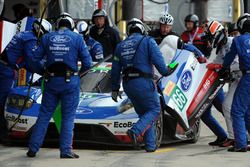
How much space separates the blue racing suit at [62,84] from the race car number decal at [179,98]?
159 cm

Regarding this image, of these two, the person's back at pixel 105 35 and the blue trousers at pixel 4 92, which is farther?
the person's back at pixel 105 35

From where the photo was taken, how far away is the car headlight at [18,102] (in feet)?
40.4

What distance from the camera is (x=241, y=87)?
12.2 metres

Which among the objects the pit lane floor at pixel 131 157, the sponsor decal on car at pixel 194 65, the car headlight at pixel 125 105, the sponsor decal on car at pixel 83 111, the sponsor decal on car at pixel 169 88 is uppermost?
the sponsor decal on car at pixel 194 65

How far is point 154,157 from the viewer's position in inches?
452

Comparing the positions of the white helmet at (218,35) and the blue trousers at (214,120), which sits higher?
the white helmet at (218,35)

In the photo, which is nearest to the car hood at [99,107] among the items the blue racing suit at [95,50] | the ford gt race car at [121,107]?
the ford gt race car at [121,107]

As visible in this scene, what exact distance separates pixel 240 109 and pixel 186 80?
933 millimetres

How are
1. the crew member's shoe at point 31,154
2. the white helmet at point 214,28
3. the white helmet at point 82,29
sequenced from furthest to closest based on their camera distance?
the white helmet at point 82,29 → the white helmet at point 214,28 → the crew member's shoe at point 31,154

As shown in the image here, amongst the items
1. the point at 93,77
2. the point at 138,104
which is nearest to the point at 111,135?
the point at 138,104

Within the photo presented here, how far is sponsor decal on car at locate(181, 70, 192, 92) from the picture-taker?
12.6 metres

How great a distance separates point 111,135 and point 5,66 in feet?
6.62

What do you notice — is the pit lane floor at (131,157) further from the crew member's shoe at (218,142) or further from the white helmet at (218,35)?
the white helmet at (218,35)

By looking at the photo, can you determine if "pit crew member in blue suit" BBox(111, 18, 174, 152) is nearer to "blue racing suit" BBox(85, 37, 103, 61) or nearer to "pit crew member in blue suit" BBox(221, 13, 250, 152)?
"pit crew member in blue suit" BBox(221, 13, 250, 152)
